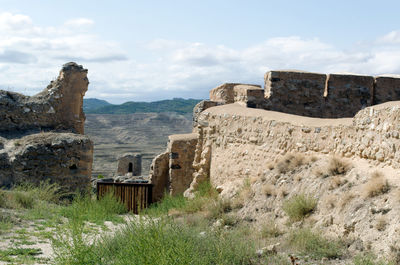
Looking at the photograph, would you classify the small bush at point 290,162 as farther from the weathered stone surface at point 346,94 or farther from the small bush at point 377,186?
the weathered stone surface at point 346,94

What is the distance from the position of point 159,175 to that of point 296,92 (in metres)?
4.58

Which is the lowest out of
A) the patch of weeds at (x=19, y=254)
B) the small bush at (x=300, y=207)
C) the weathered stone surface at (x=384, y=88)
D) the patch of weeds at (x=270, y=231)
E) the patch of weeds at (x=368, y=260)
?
the patch of weeds at (x=19, y=254)

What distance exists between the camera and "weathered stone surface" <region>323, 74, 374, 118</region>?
13469mm

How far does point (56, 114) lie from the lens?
48.4 feet

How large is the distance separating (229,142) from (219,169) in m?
0.72

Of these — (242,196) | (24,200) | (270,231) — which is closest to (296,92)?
(242,196)

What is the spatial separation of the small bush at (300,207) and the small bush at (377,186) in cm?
103

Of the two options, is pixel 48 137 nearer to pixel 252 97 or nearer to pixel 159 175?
pixel 159 175

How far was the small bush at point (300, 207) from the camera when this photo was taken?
7645 mm

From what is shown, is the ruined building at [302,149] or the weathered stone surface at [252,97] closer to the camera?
the ruined building at [302,149]

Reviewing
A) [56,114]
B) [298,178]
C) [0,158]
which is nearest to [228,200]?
[298,178]

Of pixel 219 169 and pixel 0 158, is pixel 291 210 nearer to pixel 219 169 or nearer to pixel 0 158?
pixel 219 169

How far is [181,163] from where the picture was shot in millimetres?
12984

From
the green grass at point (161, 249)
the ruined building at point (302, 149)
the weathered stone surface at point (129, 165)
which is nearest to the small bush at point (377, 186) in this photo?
the ruined building at point (302, 149)
